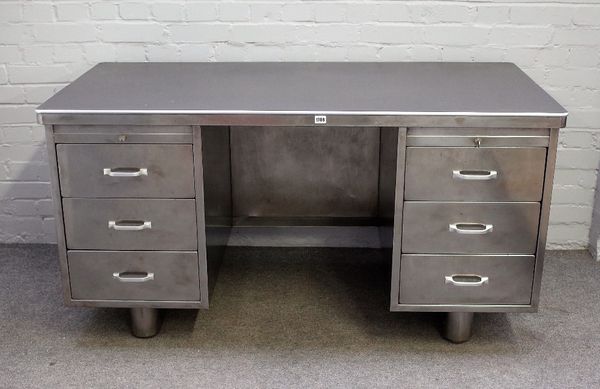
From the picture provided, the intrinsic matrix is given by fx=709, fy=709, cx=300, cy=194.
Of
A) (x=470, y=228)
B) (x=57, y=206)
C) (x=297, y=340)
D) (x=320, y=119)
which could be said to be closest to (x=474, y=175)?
(x=470, y=228)

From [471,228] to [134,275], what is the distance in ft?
2.96

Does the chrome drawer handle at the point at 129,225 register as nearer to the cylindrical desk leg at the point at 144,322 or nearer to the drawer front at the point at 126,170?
the drawer front at the point at 126,170

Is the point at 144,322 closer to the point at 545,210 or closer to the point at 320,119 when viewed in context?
the point at 320,119

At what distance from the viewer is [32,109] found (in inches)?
95.7

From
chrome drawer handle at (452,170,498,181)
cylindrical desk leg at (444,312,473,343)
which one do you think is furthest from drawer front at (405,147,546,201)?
cylindrical desk leg at (444,312,473,343)

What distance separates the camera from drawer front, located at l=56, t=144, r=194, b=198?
1793mm

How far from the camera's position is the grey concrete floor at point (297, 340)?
186 centimetres

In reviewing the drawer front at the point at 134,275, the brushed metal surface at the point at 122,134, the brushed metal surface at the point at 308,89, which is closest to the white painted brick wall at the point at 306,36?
the brushed metal surface at the point at 308,89

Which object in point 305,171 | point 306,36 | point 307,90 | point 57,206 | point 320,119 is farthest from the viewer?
point 305,171

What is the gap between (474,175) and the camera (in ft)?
5.87

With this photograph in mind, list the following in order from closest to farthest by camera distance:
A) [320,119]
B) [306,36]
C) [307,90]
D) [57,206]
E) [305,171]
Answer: [320,119]
[57,206]
[307,90]
[306,36]
[305,171]

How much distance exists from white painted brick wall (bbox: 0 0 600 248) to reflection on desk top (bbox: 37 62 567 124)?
74mm

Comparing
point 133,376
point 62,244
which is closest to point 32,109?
point 62,244

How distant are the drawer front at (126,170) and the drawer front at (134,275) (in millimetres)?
172
